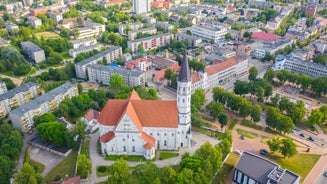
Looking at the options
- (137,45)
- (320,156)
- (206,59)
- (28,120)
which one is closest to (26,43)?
(137,45)

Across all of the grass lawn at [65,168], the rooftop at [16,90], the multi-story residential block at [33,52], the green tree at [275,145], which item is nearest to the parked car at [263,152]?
the green tree at [275,145]

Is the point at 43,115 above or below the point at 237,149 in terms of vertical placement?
above

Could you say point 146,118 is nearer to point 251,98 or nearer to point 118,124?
point 118,124

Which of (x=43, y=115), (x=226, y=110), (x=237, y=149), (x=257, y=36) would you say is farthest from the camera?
(x=257, y=36)

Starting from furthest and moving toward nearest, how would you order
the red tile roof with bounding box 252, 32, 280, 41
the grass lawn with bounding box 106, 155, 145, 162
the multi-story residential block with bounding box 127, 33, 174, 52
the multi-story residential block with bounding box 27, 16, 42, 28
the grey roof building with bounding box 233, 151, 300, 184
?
the multi-story residential block with bounding box 27, 16, 42, 28
the red tile roof with bounding box 252, 32, 280, 41
the multi-story residential block with bounding box 127, 33, 174, 52
the grass lawn with bounding box 106, 155, 145, 162
the grey roof building with bounding box 233, 151, 300, 184

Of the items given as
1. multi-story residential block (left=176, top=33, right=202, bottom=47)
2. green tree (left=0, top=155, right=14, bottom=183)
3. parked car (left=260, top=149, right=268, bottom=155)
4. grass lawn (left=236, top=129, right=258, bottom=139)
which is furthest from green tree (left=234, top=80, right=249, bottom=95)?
green tree (left=0, top=155, right=14, bottom=183)

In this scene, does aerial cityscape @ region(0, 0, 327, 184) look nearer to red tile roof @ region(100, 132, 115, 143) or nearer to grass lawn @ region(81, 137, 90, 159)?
red tile roof @ region(100, 132, 115, 143)
